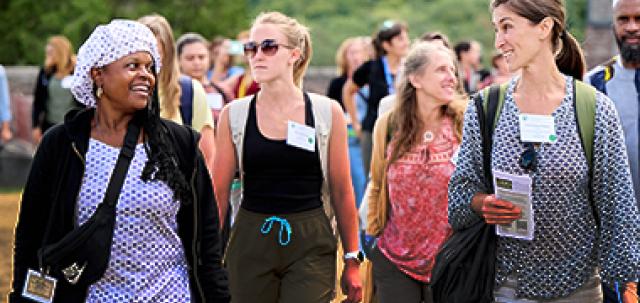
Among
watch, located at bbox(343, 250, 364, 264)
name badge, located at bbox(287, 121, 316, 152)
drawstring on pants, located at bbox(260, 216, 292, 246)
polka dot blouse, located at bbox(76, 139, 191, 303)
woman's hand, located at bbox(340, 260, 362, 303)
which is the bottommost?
woman's hand, located at bbox(340, 260, 362, 303)

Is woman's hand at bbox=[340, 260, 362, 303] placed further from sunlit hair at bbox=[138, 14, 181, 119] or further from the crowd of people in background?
sunlit hair at bbox=[138, 14, 181, 119]

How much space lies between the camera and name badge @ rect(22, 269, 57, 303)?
14.9 feet

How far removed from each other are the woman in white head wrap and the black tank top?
4.23 feet

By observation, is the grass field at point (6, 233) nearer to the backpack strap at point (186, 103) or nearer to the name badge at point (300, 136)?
the backpack strap at point (186, 103)

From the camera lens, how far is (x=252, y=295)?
6.15 metres

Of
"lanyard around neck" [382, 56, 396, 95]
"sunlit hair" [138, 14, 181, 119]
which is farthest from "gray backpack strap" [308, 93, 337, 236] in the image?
"lanyard around neck" [382, 56, 396, 95]

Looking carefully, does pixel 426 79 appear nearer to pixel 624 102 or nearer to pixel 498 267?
pixel 624 102

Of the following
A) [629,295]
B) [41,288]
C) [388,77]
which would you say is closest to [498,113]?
[629,295]

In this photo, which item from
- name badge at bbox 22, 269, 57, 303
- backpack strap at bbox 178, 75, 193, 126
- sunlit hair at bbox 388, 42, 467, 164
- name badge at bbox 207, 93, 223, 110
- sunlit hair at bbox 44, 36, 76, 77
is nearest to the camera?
name badge at bbox 22, 269, 57, 303

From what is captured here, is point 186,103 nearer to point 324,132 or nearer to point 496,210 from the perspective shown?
point 324,132

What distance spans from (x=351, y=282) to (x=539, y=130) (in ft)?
Result: 5.56

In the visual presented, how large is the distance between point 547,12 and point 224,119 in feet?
6.27

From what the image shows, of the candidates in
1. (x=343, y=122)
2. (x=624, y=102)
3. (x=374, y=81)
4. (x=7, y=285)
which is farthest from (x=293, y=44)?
(x=374, y=81)

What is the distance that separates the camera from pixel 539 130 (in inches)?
190
